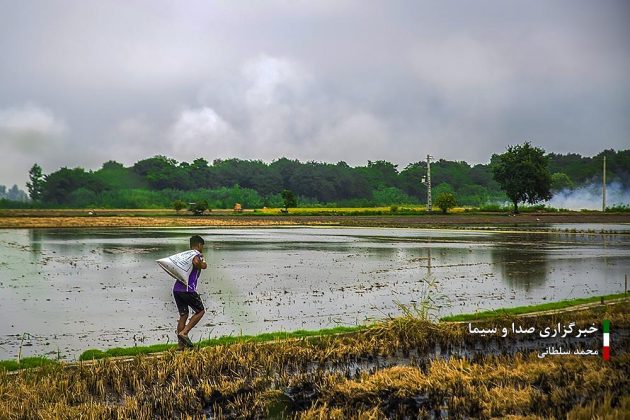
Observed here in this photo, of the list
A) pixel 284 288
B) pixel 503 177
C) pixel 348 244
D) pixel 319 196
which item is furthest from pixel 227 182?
pixel 284 288

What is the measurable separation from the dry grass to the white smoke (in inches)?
3265

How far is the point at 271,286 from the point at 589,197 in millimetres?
92196

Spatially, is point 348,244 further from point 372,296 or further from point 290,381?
point 290,381

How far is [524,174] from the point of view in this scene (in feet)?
243

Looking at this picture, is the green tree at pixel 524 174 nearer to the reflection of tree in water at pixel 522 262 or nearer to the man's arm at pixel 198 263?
the reflection of tree in water at pixel 522 262

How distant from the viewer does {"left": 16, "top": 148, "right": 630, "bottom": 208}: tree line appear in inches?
4311

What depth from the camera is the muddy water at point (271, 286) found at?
12.0 m

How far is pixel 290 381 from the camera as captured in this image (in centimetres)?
843

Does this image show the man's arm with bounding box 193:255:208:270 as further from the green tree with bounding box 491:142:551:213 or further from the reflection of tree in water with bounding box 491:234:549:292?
the green tree with bounding box 491:142:551:213

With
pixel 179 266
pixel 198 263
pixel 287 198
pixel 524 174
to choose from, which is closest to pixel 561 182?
pixel 524 174

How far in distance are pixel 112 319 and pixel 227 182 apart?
126610 millimetres

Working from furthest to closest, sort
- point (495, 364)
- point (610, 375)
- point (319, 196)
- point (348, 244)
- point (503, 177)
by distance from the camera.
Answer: point (319, 196)
point (503, 177)
point (348, 244)
point (495, 364)
point (610, 375)

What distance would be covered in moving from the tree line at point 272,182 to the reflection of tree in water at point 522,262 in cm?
6201

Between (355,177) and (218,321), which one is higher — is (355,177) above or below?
above
